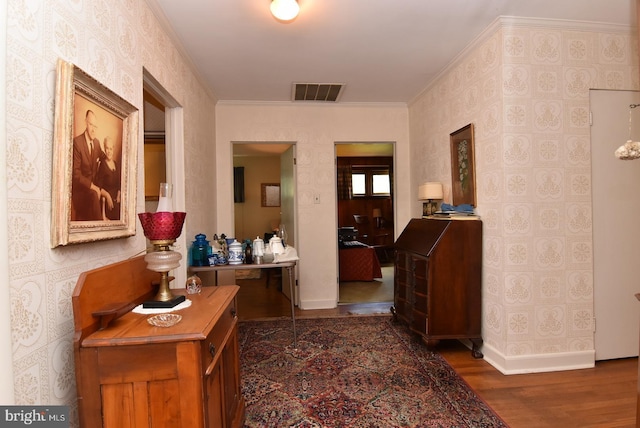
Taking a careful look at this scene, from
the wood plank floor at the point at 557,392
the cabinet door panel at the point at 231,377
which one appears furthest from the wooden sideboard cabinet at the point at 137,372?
the wood plank floor at the point at 557,392

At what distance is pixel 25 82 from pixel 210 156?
110 inches

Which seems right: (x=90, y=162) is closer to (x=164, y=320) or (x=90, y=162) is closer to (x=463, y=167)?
(x=164, y=320)

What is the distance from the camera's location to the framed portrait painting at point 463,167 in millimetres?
2898

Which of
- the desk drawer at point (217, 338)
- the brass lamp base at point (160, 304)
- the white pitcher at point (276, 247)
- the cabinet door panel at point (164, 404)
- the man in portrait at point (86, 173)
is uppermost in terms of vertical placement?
the man in portrait at point (86, 173)

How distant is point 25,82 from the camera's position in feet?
3.46

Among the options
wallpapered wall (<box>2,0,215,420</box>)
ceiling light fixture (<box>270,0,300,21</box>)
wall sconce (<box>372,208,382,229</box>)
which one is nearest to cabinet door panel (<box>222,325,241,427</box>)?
wallpapered wall (<box>2,0,215,420</box>)

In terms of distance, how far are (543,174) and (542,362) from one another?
1425mm

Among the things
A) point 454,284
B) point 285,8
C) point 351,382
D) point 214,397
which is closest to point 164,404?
point 214,397

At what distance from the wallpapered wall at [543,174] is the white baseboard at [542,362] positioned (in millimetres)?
14

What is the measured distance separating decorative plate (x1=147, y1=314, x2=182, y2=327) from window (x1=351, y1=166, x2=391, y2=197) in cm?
686

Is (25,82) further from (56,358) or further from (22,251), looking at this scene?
(56,358)

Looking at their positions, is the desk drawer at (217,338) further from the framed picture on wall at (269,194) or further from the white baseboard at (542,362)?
the framed picture on wall at (269,194)

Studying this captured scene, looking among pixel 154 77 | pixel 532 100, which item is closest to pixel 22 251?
pixel 154 77

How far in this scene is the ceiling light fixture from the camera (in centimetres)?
207
